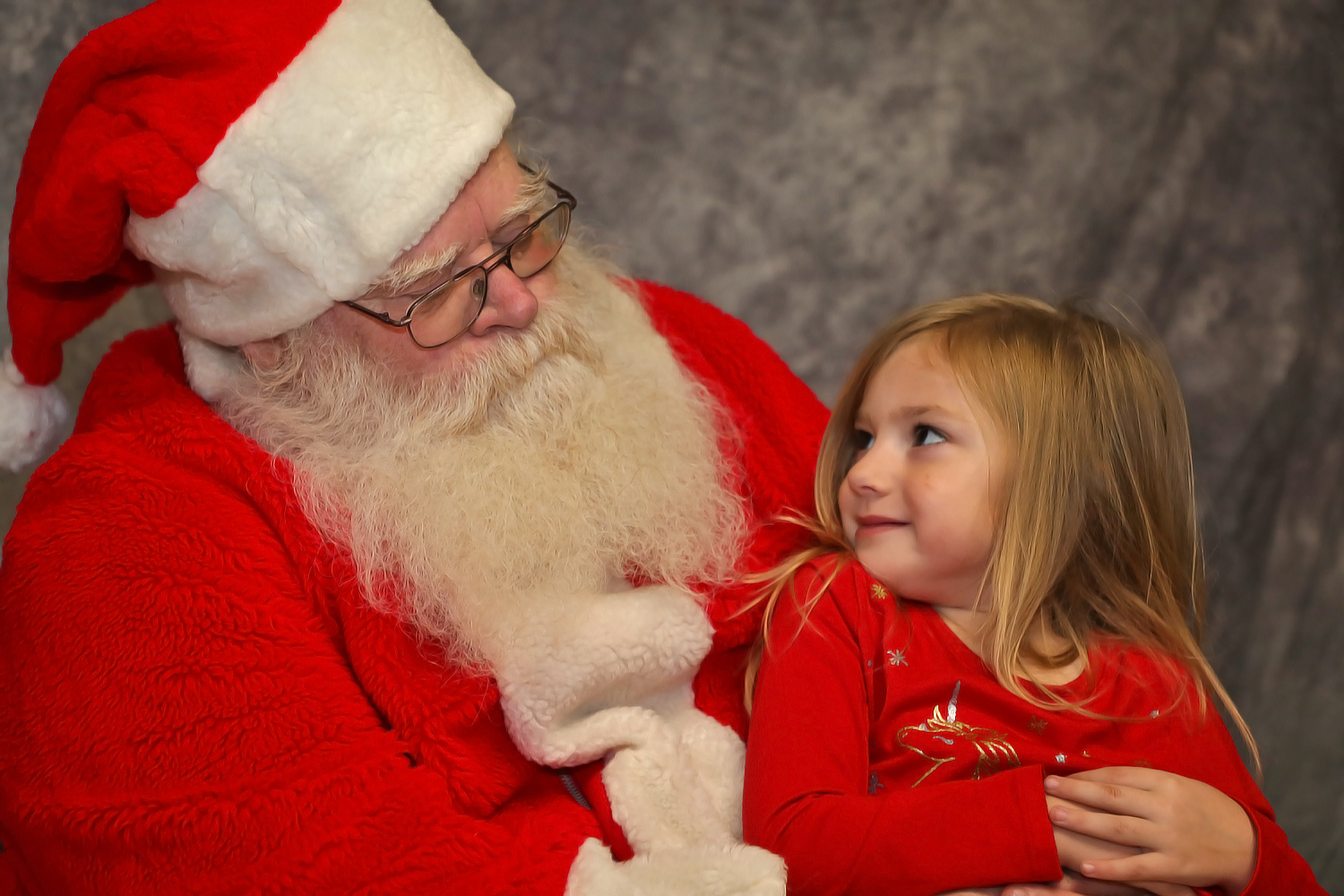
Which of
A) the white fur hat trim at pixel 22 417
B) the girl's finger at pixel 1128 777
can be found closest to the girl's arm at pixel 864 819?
the girl's finger at pixel 1128 777

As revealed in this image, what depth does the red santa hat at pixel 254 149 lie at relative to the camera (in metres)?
1.49

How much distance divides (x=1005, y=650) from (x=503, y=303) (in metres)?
0.93

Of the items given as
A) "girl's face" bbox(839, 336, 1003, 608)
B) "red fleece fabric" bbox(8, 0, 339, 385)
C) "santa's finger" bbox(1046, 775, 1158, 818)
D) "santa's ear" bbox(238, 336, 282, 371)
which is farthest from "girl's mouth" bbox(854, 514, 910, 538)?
"red fleece fabric" bbox(8, 0, 339, 385)

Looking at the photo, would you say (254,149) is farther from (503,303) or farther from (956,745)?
(956,745)

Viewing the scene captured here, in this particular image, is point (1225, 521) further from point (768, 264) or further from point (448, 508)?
point (448, 508)

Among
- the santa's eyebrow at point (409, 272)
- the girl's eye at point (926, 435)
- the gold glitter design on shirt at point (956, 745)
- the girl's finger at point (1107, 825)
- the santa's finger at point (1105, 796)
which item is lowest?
the gold glitter design on shirt at point (956, 745)

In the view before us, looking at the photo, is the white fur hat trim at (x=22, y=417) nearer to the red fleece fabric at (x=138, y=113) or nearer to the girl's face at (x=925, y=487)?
the red fleece fabric at (x=138, y=113)

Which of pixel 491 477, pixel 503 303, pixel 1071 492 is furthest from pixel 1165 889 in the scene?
pixel 503 303

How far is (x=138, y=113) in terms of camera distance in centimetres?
150

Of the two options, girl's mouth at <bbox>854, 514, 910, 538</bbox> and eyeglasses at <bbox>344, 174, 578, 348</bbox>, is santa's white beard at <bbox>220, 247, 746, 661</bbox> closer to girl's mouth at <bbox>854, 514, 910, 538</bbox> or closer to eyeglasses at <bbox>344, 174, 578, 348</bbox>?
eyeglasses at <bbox>344, 174, 578, 348</bbox>

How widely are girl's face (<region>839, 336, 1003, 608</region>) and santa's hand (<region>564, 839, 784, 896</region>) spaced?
49cm

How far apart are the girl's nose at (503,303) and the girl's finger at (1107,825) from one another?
104 centimetres

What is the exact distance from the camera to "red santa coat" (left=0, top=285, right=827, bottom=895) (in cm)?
136

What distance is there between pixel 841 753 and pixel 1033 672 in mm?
351
